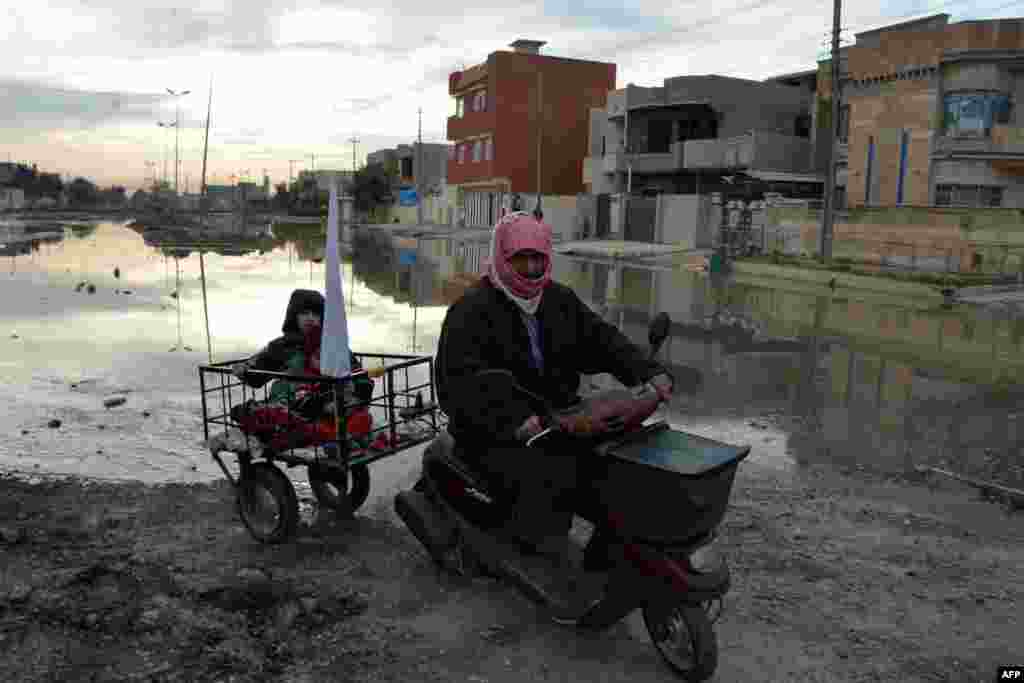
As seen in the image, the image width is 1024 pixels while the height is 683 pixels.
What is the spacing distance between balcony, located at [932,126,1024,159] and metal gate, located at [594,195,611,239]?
17814 mm

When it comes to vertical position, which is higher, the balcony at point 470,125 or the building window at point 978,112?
the balcony at point 470,125

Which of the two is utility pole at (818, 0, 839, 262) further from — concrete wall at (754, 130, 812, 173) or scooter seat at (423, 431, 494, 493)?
scooter seat at (423, 431, 494, 493)

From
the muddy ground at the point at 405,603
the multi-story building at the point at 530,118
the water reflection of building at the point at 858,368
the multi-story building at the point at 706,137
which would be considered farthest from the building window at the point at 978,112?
the muddy ground at the point at 405,603

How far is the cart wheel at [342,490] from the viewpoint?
5.18m

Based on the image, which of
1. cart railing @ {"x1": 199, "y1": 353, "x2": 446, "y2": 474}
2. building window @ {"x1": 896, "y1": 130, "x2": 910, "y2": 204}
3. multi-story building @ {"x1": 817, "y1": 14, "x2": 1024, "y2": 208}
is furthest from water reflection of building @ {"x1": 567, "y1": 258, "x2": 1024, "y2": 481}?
building window @ {"x1": 896, "y1": 130, "x2": 910, "y2": 204}

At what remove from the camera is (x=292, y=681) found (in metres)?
3.39

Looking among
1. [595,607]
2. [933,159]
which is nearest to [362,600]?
[595,607]

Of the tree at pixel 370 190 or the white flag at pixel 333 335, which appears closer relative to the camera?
the white flag at pixel 333 335

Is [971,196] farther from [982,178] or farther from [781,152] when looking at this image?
[781,152]

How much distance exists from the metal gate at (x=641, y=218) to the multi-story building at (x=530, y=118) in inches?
555

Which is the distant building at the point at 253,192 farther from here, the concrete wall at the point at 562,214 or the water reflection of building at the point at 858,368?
the water reflection of building at the point at 858,368

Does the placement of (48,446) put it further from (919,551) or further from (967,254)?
(967,254)

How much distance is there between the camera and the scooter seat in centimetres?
396

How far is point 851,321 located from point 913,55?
23356mm
